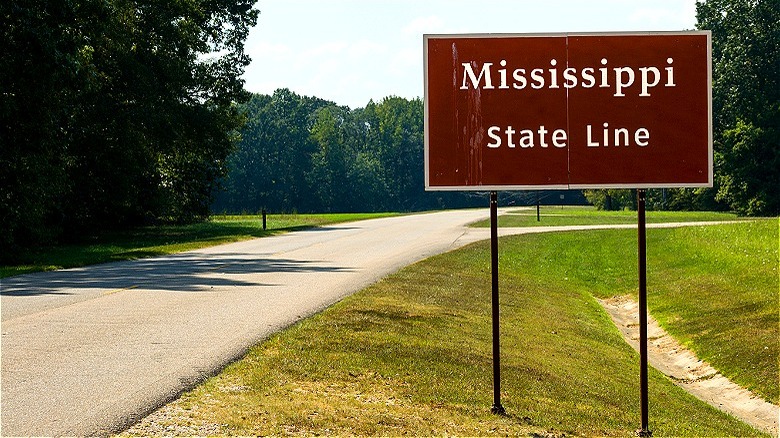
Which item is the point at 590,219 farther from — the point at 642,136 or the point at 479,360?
the point at 642,136

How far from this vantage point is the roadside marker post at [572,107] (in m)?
10.2

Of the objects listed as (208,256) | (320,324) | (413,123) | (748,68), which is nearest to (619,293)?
(208,256)

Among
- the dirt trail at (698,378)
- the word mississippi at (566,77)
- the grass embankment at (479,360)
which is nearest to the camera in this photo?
the grass embankment at (479,360)

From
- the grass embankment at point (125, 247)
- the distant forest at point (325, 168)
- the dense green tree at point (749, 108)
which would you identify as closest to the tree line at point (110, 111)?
the grass embankment at point (125, 247)

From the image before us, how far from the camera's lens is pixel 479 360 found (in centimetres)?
1363

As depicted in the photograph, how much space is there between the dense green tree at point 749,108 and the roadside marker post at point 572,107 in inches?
2667

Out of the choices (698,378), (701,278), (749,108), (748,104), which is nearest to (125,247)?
(701,278)

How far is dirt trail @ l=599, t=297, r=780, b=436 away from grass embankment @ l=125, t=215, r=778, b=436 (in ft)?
1.29

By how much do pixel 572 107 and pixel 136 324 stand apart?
24.8 ft

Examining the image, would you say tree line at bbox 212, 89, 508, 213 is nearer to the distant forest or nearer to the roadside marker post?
the distant forest

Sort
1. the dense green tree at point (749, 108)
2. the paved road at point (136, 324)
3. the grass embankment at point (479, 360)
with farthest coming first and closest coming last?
the dense green tree at point (749, 108) → the grass embankment at point (479, 360) → the paved road at point (136, 324)

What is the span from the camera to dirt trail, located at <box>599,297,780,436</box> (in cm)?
1529

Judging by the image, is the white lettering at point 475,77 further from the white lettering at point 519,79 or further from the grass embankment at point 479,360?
the grass embankment at point 479,360

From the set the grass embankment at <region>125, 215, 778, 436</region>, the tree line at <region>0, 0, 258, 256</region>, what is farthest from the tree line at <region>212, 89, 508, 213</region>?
the grass embankment at <region>125, 215, 778, 436</region>
